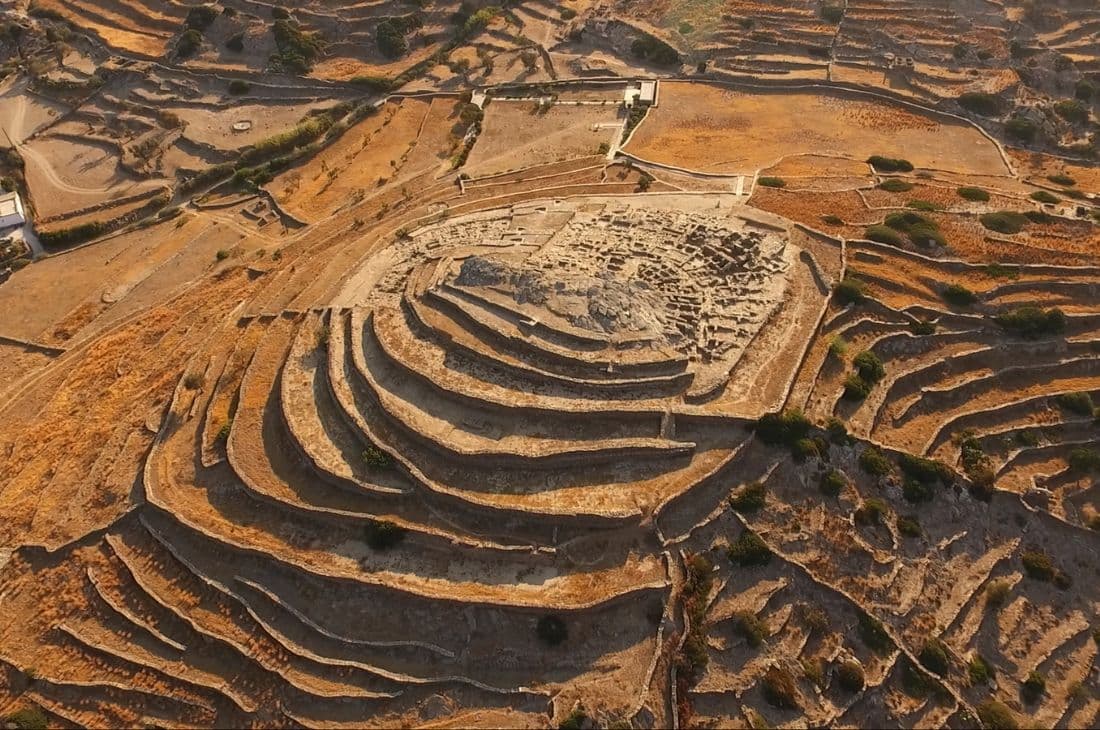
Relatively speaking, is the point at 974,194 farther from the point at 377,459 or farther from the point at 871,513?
the point at 377,459

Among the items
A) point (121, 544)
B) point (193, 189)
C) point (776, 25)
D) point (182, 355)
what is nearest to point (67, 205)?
point (193, 189)

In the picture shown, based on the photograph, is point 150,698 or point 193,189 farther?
point 193,189

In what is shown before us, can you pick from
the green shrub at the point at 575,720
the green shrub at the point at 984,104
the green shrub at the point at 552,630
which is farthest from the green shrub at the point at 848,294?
the green shrub at the point at 984,104

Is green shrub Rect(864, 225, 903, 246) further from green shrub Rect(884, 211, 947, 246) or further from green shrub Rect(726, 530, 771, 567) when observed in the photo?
green shrub Rect(726, 530, 771, 567)

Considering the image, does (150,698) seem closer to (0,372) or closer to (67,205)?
(0,372)

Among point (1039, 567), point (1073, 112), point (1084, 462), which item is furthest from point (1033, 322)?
point (1073, 112)

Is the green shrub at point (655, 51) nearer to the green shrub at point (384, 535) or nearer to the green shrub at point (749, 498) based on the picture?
the green shrub at point (749, 498)
